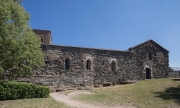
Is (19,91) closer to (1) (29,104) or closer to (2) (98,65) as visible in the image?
(1) (29,104)

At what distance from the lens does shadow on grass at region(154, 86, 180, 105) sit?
55.7 feet

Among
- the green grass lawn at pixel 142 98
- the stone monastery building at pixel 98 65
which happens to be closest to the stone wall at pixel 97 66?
the stone monastery building at pixel 98 65

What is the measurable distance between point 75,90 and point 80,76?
5.99 ft

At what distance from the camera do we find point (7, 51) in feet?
46.0

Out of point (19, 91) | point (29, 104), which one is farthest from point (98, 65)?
point (29, 104)

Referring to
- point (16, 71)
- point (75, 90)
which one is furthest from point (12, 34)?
point (75, 90)

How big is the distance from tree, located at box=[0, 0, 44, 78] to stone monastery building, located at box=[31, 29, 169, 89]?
19.8 ft

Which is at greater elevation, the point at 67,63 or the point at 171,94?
the point at 67,63

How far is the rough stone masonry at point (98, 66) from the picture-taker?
21719 millimetres

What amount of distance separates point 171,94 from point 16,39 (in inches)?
589

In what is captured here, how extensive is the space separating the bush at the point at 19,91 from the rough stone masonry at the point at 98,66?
4631 mm

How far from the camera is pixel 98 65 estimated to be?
24125 mm

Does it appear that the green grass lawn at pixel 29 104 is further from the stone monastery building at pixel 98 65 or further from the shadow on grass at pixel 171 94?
the shadow on grass at pixel 171 94

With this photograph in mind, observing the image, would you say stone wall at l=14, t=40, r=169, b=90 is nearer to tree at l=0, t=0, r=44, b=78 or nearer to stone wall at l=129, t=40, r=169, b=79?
stone wall at l=129, t=40, r=169, b=79
